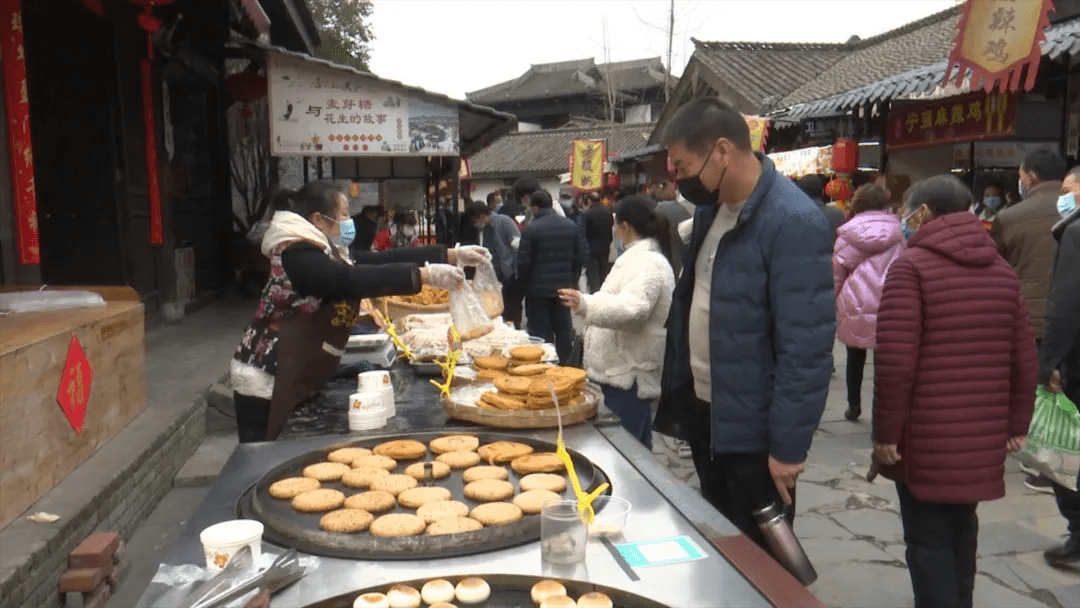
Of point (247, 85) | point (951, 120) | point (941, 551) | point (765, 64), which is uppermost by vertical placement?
point (765, 64)

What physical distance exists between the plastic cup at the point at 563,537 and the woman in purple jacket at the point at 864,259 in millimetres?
4981

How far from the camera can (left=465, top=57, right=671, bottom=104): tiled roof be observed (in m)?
40.3

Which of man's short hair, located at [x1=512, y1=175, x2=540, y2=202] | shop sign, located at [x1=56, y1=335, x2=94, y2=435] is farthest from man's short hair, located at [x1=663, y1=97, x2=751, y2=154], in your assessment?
man's short hair, located at [x1=512, y1=175, x2=540, y2=202]

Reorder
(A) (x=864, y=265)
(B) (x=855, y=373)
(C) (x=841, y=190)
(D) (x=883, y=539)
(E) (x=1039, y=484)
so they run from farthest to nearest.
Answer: (C) (x=841, y=190) < (B) (x=855, y=373) < (A) (x=864, y=265) < (E) (x=1039, y=484) < (D) (x=883, y=539)

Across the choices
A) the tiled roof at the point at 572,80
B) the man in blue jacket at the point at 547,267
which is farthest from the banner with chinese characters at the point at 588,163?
the tiled roof at the point at 572,80

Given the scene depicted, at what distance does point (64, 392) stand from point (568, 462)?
333 centimetres

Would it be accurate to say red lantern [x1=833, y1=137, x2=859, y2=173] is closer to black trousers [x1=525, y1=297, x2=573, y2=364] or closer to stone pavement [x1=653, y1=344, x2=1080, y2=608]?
black trousers [x1=525, y1=297, x2=573, y2=364]

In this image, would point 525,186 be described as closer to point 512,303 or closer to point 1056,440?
point 512,303

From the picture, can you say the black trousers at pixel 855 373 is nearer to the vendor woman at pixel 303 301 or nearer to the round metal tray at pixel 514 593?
the vendor woman at pixel 303 301

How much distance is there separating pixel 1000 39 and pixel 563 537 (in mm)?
6546

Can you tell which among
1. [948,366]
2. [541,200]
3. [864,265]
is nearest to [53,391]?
[948,366]

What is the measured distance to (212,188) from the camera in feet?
39.8

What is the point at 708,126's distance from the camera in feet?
9.12

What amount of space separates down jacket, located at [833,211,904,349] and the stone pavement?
38.7 inches
